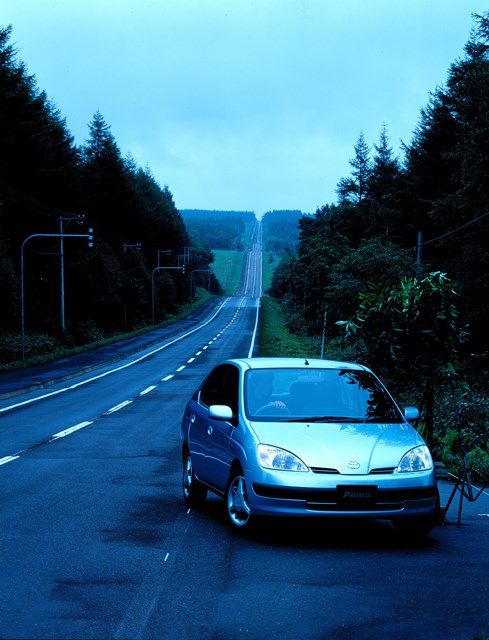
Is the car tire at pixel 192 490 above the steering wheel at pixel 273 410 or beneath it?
beneath

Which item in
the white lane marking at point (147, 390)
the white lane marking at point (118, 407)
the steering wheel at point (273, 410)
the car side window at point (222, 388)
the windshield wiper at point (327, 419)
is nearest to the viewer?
the windshield wiper at point (327, 419)

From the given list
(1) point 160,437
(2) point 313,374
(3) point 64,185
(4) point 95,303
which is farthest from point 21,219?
(2) point 313,374

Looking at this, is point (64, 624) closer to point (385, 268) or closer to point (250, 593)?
point (250, 593)

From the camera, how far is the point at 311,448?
7656 mm

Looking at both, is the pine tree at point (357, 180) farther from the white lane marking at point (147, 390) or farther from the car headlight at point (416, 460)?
the car headlight at point (416, 460)

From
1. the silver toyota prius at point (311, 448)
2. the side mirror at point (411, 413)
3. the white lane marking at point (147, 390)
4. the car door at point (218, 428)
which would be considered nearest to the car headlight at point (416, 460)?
the silver toyota prius at point (311, 448)


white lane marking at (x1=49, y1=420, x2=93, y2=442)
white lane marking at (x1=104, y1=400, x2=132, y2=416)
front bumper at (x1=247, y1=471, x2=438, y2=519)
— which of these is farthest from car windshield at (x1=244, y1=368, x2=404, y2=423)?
white lane marking at (x1=104, y1=400, x2=132, y2=416)

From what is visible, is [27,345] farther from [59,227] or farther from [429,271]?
[429,271]

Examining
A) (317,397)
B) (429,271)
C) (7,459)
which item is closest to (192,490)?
(317,397)

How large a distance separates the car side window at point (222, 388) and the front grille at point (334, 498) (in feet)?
4.18

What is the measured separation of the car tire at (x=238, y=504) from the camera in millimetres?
7855

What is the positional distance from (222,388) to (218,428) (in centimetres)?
71

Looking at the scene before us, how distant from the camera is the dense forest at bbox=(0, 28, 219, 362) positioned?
5644 cm

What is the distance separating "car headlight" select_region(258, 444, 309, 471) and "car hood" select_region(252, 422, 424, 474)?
1.7 inches
